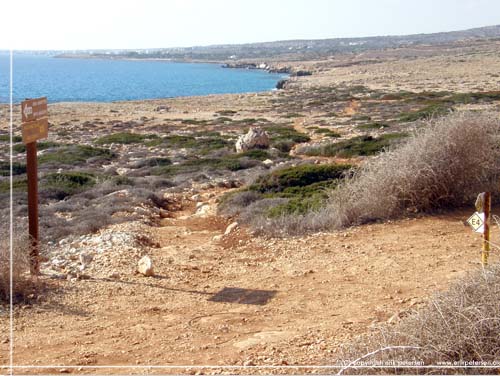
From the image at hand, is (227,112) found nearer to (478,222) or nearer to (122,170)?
(122,170)

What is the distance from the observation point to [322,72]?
10394cm

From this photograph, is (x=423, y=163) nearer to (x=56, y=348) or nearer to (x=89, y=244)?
(x=89, y=244)

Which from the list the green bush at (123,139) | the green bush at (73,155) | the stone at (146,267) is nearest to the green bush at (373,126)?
the green bush at (123,139)

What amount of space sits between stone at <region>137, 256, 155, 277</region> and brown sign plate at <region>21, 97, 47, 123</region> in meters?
2.36

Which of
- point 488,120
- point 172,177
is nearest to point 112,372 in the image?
point 488,120

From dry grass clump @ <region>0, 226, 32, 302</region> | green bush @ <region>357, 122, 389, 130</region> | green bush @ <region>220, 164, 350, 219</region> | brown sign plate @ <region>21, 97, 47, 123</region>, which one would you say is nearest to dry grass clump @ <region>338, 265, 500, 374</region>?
dry grass clump @ <region>0, 226, 32, 302</region>

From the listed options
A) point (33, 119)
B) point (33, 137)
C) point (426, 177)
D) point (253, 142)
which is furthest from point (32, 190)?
point (253, 142)

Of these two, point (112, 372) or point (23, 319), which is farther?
point (23, 319)

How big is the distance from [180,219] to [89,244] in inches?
128

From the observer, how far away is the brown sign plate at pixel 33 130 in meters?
8.01

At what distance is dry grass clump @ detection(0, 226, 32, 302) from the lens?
23.9 ft

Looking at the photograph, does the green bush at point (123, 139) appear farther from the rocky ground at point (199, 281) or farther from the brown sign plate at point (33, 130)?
the brown sign plate at point (33, 130)

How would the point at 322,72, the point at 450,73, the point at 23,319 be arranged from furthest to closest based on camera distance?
the point at 322,72
the point at 450,73
the point at 23,319

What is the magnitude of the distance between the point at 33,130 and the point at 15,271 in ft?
6.23
